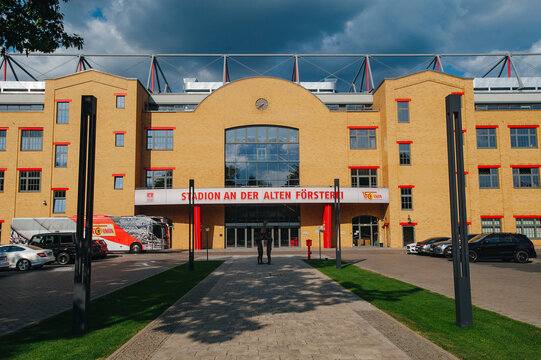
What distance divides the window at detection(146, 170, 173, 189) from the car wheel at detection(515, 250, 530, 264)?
28.4 metres

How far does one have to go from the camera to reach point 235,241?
37375mm

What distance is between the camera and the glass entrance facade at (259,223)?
37375mm

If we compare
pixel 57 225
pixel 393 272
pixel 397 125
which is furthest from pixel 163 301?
pixel 397 125

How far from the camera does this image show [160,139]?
3834 cm

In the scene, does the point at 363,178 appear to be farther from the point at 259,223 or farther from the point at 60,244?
the point at 60,244

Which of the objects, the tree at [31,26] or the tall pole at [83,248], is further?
the tree at [31,26]

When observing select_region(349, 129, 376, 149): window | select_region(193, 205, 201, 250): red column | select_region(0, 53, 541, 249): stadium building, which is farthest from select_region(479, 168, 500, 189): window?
select_region(193, 205, 201, 250): red column

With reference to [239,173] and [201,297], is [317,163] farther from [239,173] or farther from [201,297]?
[201,297]

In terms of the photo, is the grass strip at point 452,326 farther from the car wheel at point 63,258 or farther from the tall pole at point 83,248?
the car wheel at point 63,258

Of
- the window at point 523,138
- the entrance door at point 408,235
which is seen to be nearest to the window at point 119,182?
the entrance door at point 408,235

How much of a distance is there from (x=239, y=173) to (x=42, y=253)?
20474 mm

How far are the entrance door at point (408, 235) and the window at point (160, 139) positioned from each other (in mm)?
23421

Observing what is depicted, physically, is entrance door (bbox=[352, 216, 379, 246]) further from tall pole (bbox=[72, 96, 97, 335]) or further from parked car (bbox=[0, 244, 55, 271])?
tall pole (bbox=[72, 96, 97, 335])

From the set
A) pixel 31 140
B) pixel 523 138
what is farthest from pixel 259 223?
pixel 523 138
